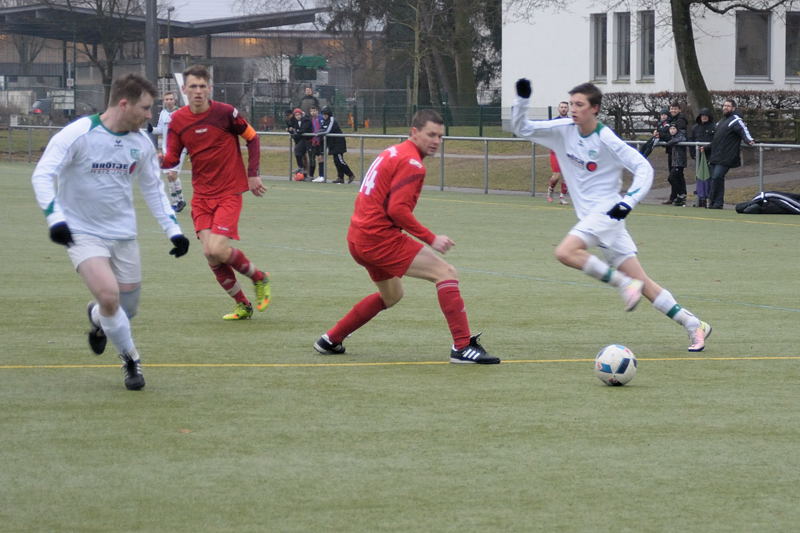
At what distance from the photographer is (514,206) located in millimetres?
25156

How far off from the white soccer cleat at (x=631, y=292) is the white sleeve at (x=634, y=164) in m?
0.60

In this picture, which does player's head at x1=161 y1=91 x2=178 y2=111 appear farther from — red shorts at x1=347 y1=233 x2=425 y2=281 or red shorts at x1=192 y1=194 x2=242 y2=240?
red shorts at x1=347 y1=233 x2=425 y2=281

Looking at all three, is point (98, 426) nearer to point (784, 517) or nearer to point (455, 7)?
point (784, 517)

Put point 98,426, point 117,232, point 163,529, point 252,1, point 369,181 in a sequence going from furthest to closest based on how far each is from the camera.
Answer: point 252,1 → point 369,181 → point 117,232 → point 98,426 → point 163,529

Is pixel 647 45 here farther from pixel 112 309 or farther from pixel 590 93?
pixel 112 309

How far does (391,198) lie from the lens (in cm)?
848

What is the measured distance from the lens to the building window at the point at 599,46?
149 feet

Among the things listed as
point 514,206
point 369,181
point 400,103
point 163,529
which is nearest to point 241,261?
point 369,181

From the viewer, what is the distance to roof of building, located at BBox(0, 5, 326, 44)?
192 ft

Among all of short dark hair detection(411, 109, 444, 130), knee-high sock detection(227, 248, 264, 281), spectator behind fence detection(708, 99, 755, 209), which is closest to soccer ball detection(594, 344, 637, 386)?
short dark hair detection(411, 109, 444, 130)

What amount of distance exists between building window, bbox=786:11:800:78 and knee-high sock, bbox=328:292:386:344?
3663 cm

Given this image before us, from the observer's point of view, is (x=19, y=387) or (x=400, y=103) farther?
(x=400, y=103)

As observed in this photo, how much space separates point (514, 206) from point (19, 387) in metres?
17.9

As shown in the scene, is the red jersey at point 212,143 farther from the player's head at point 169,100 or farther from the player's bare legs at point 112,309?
the player's head at point 169,100
